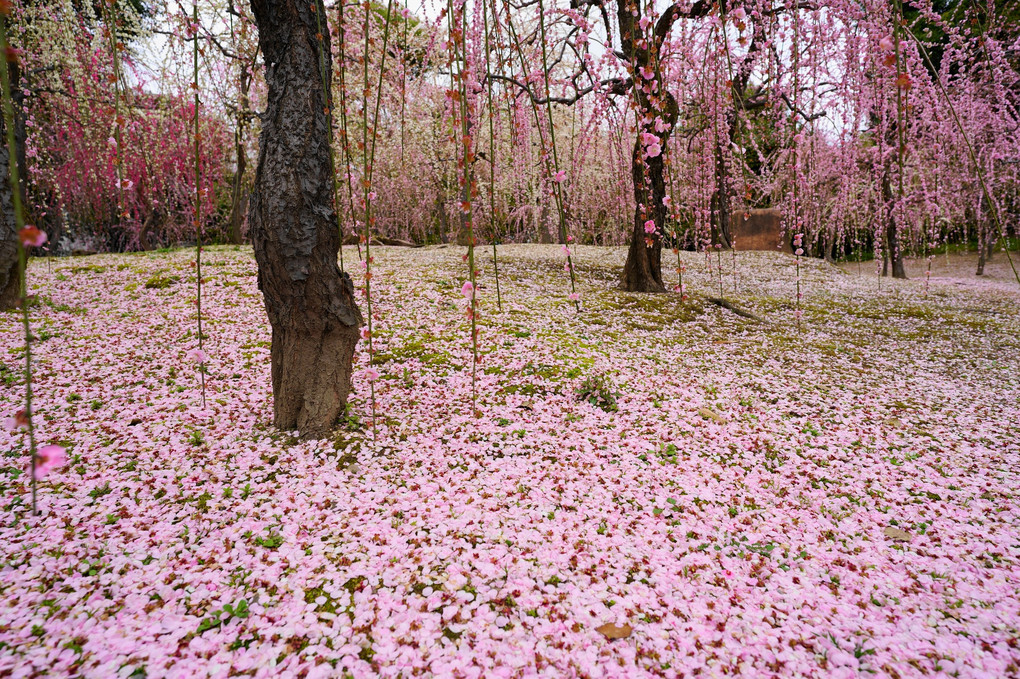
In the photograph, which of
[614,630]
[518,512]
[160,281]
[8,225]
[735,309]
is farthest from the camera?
[160,281]

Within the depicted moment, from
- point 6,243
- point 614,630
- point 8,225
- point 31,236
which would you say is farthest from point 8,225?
point 614,630

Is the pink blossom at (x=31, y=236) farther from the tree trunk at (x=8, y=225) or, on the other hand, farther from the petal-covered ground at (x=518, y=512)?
the tree trunk at (x=8, y=225)

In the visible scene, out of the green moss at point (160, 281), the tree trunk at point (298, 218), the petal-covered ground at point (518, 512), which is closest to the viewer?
the petal-covered ground at point (518, 512)

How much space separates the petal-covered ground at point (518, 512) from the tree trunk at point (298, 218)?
521mm

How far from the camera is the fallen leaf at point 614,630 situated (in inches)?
68.1

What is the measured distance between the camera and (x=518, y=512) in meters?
2.39

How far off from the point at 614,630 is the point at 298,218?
91.5 inches

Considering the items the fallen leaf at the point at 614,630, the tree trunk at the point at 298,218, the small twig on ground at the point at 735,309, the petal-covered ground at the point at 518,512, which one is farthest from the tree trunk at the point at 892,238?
the fallen leaf at the point at 614,630

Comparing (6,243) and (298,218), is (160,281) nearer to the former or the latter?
(6,243)

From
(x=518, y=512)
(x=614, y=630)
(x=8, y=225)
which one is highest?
(x=8, y=225)

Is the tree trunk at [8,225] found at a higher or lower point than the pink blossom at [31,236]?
higher

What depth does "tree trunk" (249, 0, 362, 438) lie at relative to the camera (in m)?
2.63

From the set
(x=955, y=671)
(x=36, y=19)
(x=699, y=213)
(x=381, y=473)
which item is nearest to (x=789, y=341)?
(x=699, y=213)

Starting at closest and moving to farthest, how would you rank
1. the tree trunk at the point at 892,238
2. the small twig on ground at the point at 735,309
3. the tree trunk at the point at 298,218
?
the tree trunk at the point at 298,218 → the small twig on ground at the point at 735,309 → the tree trunk at the point at 892,238
